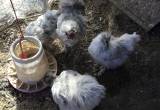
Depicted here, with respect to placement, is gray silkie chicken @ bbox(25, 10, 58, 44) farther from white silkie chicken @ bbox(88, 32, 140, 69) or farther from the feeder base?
white silkie chicken @ bbox(88, 32, 140, 69)

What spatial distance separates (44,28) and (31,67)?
0.30m

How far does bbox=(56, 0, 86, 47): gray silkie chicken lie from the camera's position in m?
2.73

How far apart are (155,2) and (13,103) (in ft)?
4.10

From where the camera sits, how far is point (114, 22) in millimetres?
3137

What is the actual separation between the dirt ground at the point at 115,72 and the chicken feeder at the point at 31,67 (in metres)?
0.05

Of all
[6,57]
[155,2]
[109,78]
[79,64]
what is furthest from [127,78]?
[6,57]

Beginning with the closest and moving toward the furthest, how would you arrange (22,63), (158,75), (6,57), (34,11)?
(22,63)
(158,75)
(6,57)
(34,11)

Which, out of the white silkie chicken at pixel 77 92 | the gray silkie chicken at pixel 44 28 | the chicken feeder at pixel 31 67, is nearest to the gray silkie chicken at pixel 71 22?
the gray silkie chicken at pixel 44 28

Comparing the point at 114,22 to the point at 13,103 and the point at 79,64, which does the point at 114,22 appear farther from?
the point at 13,103

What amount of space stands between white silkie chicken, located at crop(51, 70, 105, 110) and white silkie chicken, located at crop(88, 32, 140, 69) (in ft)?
0.74

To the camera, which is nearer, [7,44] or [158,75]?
[158,75]

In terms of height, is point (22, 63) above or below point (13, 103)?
above

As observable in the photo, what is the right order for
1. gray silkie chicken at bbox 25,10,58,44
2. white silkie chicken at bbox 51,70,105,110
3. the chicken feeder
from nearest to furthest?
white silkie chicken at bbox 51,70,105,110 < the chicken feeder < gray silkie chicken at bbox 25,10,58,44

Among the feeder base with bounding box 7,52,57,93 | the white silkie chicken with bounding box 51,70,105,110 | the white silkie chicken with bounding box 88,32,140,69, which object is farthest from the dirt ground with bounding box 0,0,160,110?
the white silkie chicken with bounding box 51,70,105,110
